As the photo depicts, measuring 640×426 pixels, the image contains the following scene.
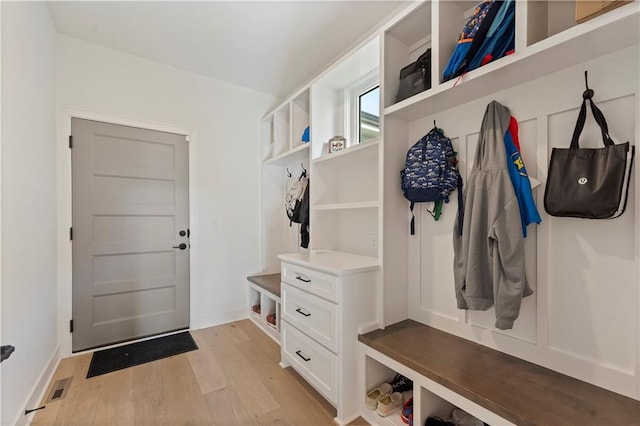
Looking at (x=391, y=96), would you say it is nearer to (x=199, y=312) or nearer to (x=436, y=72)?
(x=436, y=72)

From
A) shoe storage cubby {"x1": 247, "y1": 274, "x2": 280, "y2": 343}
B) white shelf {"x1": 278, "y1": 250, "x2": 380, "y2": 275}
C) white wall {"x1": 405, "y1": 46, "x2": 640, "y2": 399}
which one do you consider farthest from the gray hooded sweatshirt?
shoe storage cubby {"x1": 247, "y1": 274, "x2": 280, "y2": 343}

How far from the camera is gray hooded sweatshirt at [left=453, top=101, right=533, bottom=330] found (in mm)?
1254

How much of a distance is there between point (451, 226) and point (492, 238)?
365mm

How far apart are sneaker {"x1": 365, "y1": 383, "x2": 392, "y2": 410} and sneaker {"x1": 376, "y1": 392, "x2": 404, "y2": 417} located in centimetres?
3

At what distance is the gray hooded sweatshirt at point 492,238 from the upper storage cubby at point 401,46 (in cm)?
61

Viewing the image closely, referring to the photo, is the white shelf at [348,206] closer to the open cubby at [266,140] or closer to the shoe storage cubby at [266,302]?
the shoe storage cubby at [266,302]

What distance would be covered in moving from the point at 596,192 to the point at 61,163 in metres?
3.47

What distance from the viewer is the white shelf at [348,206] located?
5.82 ft

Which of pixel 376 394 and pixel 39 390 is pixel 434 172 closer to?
pixel 376 394

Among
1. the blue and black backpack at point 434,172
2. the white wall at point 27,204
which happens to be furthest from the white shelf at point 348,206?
the white wall at point 27,204

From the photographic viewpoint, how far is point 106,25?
2.17 metres

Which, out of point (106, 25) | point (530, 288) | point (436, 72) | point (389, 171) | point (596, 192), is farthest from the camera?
point (106, 25)

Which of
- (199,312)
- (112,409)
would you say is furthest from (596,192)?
(199,312)

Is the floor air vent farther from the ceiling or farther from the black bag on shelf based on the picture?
the black bag on shelf
